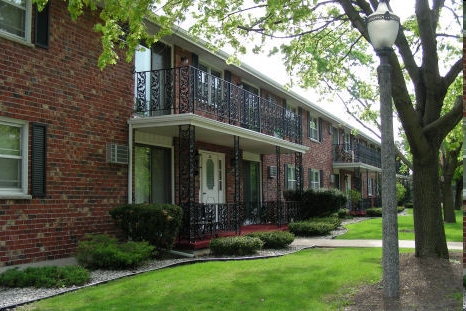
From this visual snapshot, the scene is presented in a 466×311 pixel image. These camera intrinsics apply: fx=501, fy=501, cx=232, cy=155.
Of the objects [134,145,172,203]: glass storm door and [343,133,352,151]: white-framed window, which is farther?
[343,133,352,151]: white-framed window

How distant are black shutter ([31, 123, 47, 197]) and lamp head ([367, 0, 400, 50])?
6.45 metres

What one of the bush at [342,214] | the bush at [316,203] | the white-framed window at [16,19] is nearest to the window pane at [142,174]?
the white-framed window at [16,19]

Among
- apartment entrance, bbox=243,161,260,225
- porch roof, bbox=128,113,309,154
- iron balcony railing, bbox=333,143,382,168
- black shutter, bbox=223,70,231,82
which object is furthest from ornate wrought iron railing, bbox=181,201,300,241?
iron balcony railing, bbox=333,143,382,168

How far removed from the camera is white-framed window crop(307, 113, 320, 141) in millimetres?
25875

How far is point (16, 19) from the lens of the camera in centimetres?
955

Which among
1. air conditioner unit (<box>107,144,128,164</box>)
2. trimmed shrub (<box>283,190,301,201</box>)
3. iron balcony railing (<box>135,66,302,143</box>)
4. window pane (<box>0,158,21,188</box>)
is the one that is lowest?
trimmed shrub (<box>283,190,301,201</box>)

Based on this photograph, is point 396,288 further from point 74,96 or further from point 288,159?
point 288,159

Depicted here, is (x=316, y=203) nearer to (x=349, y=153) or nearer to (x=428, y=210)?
(x=428, y=210)

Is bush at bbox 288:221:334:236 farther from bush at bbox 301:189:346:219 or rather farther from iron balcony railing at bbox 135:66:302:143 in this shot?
iron balcony railing at bbox 135:66:302:143

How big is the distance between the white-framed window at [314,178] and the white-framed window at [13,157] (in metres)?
17.3

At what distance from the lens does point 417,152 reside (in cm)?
954

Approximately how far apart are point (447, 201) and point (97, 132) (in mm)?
→ 18877

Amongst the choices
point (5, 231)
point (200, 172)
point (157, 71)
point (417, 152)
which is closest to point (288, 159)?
point (200, 172)

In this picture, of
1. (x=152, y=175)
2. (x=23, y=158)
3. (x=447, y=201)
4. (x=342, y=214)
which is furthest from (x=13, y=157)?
(x=447, y=201)
